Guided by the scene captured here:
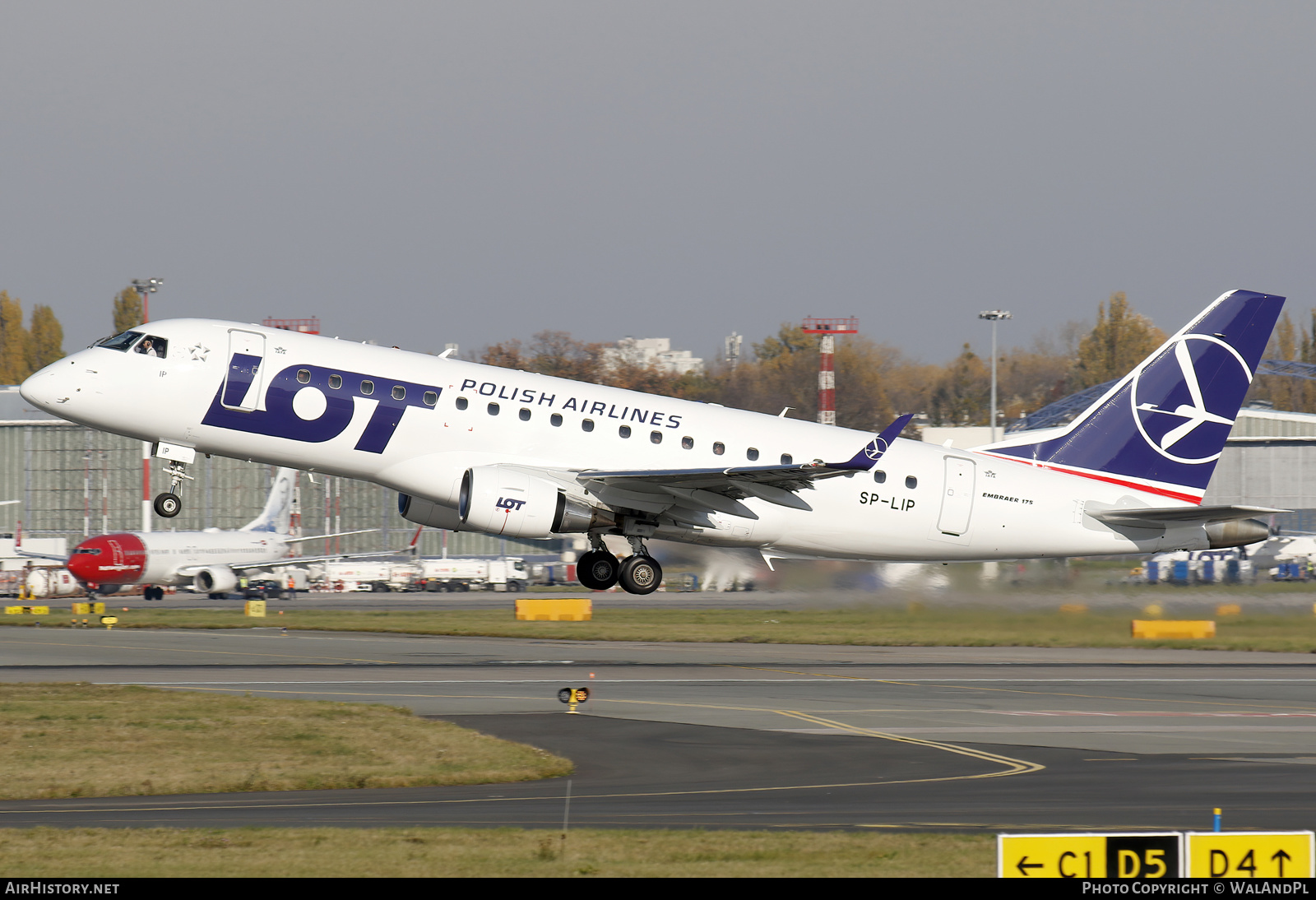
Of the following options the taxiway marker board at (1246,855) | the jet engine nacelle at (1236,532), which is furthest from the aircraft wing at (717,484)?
the taxiway marker board at (1246,855)

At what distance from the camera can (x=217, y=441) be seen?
1147 inches

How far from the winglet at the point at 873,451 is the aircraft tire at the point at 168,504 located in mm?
14171

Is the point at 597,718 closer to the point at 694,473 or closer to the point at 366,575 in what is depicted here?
the point at 694,473

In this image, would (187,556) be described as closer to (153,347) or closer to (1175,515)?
(153,347)

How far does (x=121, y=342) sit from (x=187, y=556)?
208 feet

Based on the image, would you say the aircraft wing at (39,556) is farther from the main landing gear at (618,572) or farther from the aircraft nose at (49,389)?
the main landing gear at (618,572)

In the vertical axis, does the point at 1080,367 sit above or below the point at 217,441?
above

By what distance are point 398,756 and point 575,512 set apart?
644 cm

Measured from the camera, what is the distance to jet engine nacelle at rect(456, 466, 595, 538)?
2877 cm

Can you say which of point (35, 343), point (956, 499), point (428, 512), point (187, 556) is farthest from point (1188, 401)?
point (35, 343)

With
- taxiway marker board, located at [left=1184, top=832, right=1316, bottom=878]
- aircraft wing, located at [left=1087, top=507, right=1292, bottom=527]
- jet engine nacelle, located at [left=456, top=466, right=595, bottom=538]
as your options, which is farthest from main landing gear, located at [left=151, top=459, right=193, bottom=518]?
taxiway marker board, located at [left=1184, top=832, right=1316, bottom=878]

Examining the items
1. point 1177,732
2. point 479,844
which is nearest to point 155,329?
point 479,844

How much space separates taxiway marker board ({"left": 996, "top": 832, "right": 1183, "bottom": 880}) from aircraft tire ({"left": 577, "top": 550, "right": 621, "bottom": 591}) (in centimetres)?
2348

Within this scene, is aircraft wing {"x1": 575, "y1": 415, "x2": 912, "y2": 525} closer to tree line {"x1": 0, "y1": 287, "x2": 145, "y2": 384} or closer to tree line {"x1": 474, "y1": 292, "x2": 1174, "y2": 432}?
tree line {"x1": 474, "y1": 292, "x2": 1174, "y2": 432}
